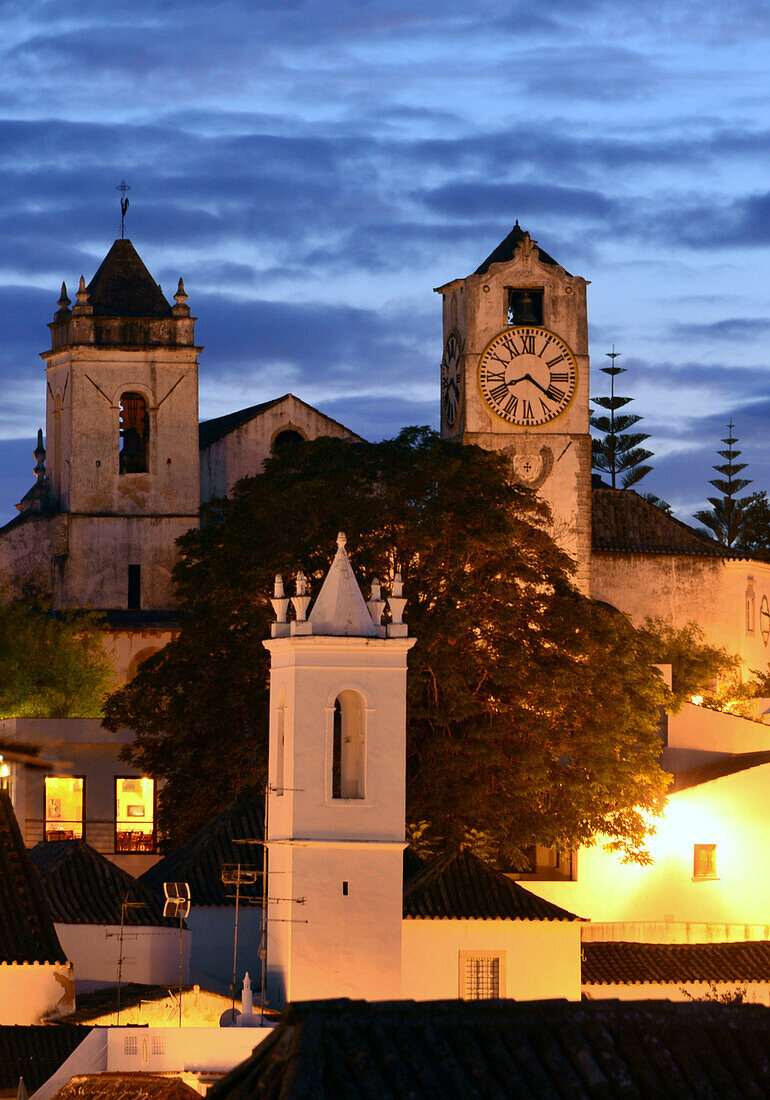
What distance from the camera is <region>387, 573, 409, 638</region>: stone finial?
34.0m

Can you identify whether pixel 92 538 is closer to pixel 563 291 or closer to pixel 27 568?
pixel 27 568

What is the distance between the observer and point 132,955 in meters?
39.3

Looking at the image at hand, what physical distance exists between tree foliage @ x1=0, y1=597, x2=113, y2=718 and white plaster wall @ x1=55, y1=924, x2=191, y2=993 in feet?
51.8

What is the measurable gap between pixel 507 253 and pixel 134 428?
10.8m

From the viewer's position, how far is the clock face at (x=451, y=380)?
5875 cm

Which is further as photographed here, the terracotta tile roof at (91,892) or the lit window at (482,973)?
the terracotta tile roof at (91,892)

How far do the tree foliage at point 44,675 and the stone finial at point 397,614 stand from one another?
2049cm

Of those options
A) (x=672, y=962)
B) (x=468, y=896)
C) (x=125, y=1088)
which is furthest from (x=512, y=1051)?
(x=672, y=962)

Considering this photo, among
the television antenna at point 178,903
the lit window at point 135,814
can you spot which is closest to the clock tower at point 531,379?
the lit window at point 135,814

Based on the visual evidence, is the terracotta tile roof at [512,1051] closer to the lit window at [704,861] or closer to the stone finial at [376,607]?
the stone finial at [376,607]

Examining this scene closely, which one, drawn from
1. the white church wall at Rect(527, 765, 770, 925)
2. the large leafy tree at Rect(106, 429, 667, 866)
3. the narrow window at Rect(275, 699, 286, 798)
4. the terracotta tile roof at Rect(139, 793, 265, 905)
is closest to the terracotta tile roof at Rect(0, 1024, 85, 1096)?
the narrow window at Rect(275, 699, 286, 798)

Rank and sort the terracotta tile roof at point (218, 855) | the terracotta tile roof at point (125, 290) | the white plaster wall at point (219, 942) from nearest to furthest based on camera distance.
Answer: the white plaster wall at point (219, 942)
the terracotta tile roof at point (218, 855)
the terracotta tile roof at point (125, 290)

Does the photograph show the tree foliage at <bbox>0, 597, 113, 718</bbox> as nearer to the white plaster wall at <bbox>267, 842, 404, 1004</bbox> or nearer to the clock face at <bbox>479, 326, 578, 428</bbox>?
the clock face at <bbox>479, 326, 578, 428</bbox>

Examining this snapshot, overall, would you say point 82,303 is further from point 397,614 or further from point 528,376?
point 397,614
